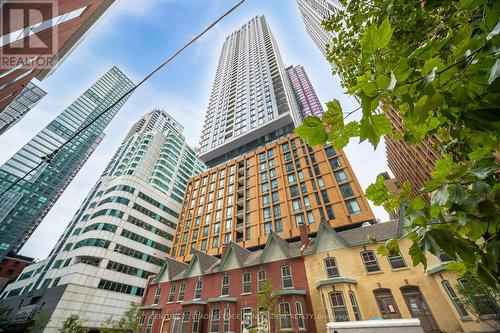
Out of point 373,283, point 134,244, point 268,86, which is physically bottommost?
point 373,283

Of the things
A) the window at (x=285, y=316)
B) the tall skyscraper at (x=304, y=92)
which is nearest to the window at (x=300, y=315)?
Result: the window at (x=285, y=316)

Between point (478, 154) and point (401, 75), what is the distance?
1.21 metres

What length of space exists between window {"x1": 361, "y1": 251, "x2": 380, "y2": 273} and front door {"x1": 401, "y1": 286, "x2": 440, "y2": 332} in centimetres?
199

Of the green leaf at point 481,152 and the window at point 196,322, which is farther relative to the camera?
the window at point 196,322

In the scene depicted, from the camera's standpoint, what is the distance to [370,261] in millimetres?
16297

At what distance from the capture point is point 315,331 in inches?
606

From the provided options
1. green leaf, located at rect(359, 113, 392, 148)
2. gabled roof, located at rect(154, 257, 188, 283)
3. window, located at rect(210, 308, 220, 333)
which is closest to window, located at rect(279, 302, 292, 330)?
window, located at rect(210, 308, 220, 333)

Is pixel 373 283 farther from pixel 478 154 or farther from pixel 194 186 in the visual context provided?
pixel 194 186

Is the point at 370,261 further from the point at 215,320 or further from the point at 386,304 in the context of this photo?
the point at 215,320

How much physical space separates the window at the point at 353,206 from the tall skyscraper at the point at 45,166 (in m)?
97.7

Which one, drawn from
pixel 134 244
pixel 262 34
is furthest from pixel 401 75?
pixel 262 34

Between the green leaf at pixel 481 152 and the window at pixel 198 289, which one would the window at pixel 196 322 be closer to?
the window at pixel 198 289

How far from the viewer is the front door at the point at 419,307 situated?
513 inches

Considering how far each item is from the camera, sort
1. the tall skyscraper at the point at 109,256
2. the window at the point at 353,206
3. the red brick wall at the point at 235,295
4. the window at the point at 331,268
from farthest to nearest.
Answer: the tall skyscraper at the point at 109,256
the window at the point at 353,206
the window at the point at 331,268
the red brick wall at the point at 235,295
